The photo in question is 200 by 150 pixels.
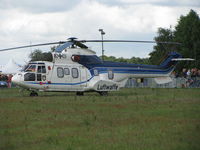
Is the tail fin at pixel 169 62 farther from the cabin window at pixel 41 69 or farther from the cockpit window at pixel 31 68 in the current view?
the cockpit window at pixel 31 68

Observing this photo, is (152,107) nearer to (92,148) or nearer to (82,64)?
(92,148)

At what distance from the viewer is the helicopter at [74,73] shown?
27.7m

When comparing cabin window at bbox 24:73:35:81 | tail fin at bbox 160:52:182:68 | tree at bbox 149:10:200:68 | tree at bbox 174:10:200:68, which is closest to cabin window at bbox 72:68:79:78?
cabin window at bbox 24:73:35:81

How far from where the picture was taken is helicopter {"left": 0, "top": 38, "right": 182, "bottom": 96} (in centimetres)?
2769

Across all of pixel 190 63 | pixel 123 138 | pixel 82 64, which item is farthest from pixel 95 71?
pixel 190 63

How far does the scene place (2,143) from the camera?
10.7 meters

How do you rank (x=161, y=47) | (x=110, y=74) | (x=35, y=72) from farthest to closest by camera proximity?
(x=161, y=47)
(x=110, y=74)
(x=35, y=72)

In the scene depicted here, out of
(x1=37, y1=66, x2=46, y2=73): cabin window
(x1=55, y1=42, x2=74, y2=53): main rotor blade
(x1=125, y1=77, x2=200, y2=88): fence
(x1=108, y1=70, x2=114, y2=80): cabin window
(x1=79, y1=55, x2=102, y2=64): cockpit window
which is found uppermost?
(x1=55, y1=42, x2=74, y2=53): main rotor blade

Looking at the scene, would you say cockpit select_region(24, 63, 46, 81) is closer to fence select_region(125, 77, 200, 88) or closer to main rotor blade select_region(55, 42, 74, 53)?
main rotor blade select_region(55, 42, 74, 53)

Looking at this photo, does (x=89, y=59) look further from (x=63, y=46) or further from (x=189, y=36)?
(x=189, y=36)

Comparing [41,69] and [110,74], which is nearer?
[41,69]

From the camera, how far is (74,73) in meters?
29.2

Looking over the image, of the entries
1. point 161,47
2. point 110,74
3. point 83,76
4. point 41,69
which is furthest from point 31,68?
point 161,47

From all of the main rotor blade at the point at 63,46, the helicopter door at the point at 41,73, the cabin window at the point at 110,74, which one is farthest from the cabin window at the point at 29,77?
the cabin window at the point at 110,74
